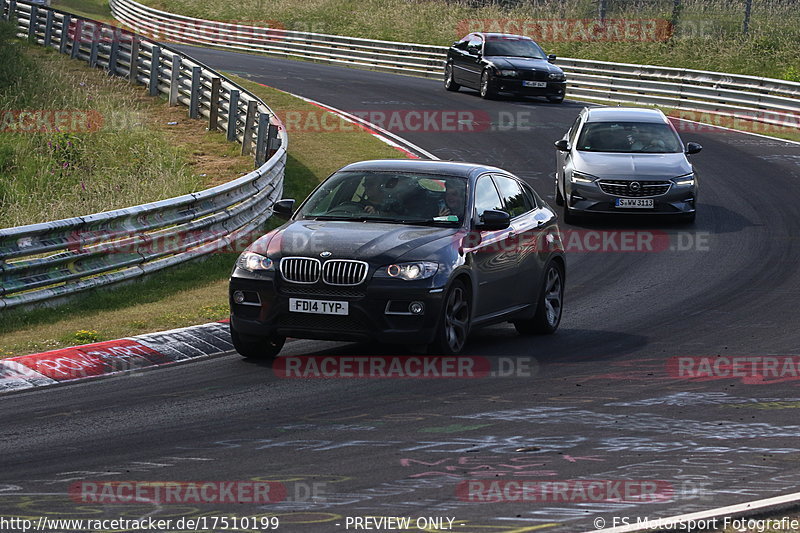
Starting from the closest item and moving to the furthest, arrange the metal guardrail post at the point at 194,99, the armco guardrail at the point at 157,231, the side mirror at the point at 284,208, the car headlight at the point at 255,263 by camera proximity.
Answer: the car headlight at the point at 255,263
the side mirror at the point at 284,208
the armco guardrail at the point at 157,231
the metal guardrail post at the point at 194,99

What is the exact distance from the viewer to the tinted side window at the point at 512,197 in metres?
12.2

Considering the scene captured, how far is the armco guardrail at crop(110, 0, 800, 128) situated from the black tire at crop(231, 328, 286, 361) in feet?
77.4

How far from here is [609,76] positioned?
36688 millimetres

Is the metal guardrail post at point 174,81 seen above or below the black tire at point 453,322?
below

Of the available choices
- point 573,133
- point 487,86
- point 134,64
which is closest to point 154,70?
point 134,64

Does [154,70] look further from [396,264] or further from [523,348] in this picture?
[396,264]

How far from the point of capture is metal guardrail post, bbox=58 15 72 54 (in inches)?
1438

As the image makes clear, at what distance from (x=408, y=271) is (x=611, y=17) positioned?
36496 mm

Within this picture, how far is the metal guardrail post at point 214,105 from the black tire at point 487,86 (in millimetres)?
9622

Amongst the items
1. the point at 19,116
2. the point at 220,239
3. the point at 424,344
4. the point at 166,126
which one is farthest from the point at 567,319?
the point at 19,116

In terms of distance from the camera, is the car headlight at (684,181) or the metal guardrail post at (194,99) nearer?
the car headlight at (684,181)

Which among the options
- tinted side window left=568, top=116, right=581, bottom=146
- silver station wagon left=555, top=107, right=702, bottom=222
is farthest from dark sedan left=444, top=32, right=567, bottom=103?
silver station wagon left=555, top=107, right=702, bottom=222

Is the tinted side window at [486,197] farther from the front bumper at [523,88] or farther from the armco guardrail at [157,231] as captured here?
the front bumper at [523,88]

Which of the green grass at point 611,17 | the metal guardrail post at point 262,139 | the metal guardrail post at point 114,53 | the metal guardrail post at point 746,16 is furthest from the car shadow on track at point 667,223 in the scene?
the metal guardrail post at point 746,16
